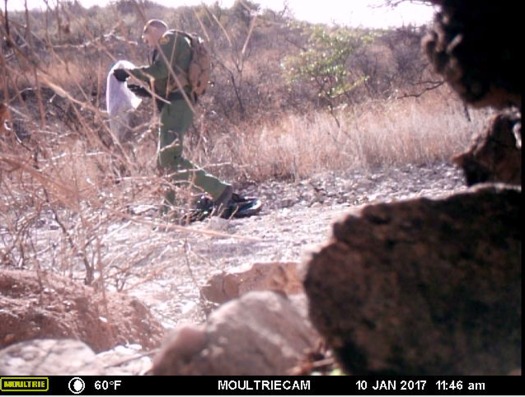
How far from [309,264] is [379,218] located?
17 centimetres

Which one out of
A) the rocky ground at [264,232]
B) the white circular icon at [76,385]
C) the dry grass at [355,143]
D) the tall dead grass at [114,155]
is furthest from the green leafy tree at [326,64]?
the white circular icon at [76,385]

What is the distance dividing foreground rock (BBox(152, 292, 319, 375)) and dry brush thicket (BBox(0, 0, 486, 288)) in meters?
1.14

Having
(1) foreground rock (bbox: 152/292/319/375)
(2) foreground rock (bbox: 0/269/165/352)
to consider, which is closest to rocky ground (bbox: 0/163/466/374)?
(2) foreground rock (bbox: 0/269/165/352)

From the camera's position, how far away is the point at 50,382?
2.26m

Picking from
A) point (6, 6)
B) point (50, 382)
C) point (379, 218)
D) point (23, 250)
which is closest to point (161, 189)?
point (23, 250)

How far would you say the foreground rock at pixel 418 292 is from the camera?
163 cm

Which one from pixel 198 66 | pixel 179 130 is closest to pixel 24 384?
pixel 198 66

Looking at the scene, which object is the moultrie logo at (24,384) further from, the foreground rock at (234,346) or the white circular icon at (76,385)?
the foreground rock at (234,346)

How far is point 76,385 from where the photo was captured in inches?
83.3

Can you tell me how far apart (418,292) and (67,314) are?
7.66 feet

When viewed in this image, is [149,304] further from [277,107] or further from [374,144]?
[277,107]

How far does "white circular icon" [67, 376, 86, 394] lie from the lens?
2.09 metres

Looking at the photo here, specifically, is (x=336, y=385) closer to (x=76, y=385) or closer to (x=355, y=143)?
(x=76, y=385)

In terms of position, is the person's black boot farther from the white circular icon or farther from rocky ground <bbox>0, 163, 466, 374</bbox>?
the white circular icon
